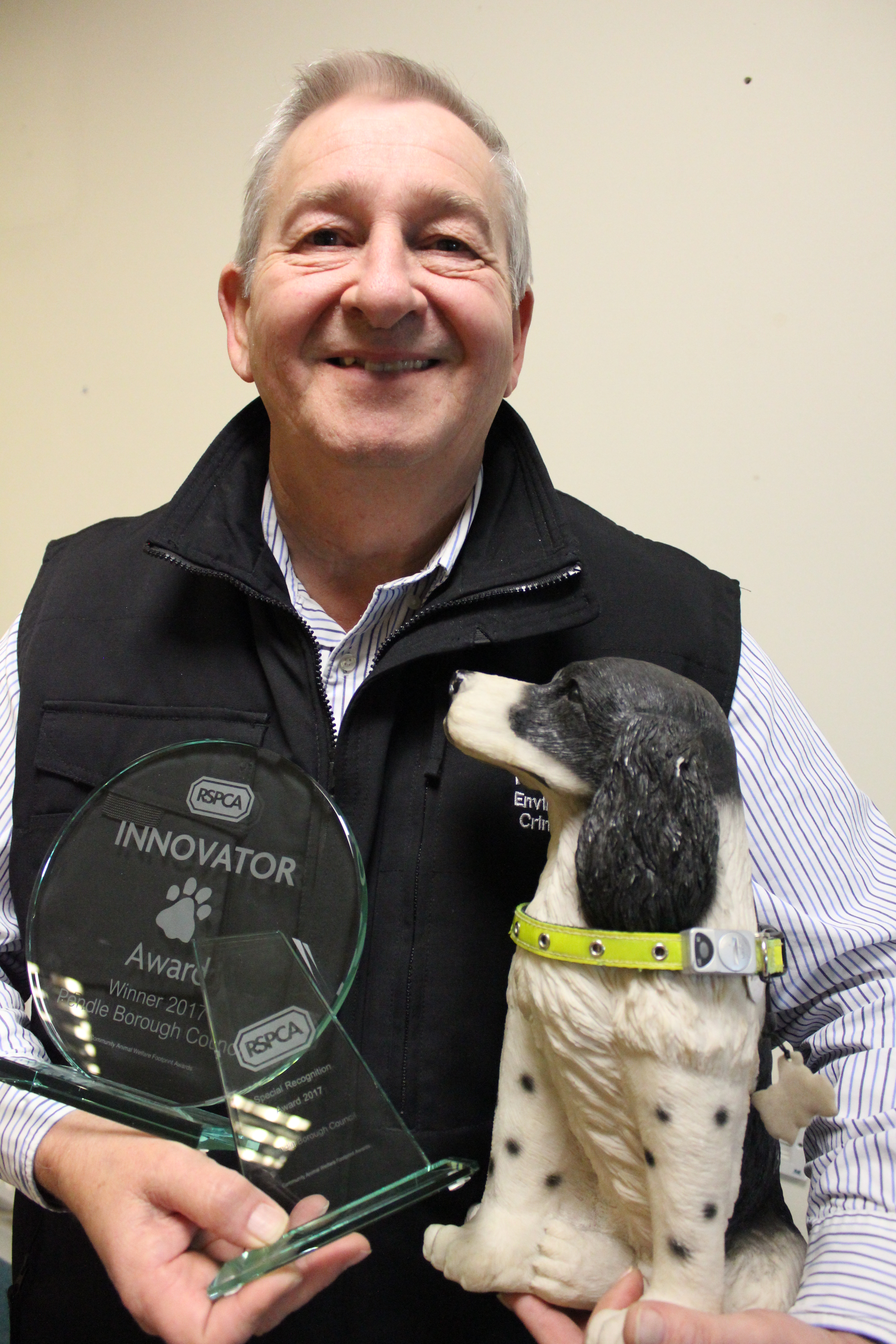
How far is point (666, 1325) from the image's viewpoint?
71 centimetres

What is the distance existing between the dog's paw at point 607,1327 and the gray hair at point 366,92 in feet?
3.52

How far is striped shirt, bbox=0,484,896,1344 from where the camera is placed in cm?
85

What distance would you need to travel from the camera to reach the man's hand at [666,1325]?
713 millimetres

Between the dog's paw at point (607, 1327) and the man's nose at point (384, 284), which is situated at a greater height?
the man's nose at point (384, 284)

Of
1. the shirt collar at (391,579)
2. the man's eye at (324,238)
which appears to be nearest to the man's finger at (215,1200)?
the shirt collar at (391,579)

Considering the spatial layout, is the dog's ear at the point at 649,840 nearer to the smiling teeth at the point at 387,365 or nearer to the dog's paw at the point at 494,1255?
the dog's paw at the point at 494,1255

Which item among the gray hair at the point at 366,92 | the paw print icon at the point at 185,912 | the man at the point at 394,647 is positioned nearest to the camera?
the paw print icon at the point at 185,912

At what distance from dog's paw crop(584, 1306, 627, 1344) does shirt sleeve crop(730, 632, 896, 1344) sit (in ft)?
0.55

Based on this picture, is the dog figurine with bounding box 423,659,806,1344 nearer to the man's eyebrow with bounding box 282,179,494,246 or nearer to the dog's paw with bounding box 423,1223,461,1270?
the dog's paw with bounding box 423,1223,461,1270

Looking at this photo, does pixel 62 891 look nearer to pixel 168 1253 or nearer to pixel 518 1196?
pixel 168 1253

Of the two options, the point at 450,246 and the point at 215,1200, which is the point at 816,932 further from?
the point at 450,246

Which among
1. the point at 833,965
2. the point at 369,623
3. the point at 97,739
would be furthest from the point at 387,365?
the point at 833,965

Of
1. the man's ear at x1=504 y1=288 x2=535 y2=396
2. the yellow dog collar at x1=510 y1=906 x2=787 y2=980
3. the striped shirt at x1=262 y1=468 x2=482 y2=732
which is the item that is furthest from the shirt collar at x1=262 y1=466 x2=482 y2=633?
the yellow dog collar at x1=510 y1=906 x2=787 y2=980

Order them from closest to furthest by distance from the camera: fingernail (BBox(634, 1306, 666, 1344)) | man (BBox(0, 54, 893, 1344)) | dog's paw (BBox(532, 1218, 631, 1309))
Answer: fingernail (BBox(634, 1306, 666, 1344)) < dog's paw (BBox(532, 1218, 631, 1309)) < man (BBox(0, 54, 893, 1344))
